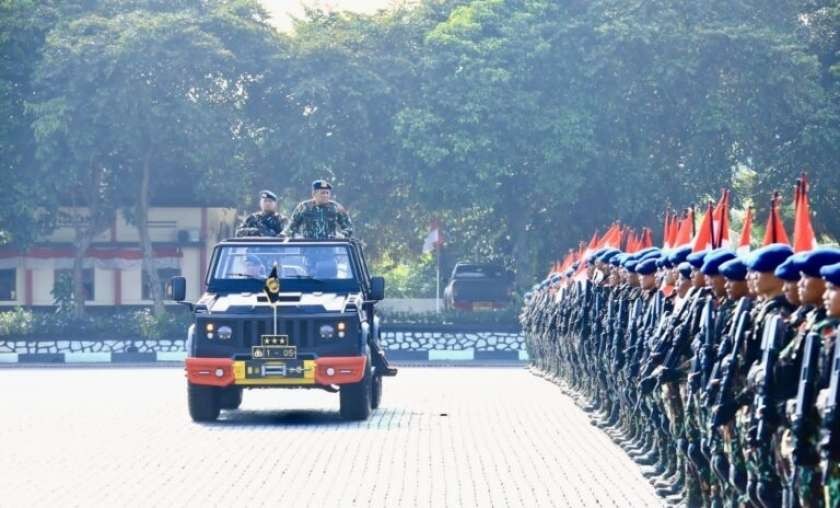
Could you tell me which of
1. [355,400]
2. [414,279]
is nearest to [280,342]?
[355,400]

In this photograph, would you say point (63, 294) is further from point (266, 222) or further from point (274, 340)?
point (274, 340)

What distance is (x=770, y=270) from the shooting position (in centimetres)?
1141

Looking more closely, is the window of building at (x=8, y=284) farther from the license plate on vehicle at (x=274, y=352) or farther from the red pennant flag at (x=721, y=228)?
the red pennant flag at (x=721, y=228)

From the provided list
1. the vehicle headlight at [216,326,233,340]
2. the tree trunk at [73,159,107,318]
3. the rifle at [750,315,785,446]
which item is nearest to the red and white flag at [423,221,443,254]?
the tree trunk at [73,159,107,318]

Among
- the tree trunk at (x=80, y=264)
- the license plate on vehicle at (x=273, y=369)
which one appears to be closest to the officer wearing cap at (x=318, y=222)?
the license plate on vehicle at (x=273, y=369)

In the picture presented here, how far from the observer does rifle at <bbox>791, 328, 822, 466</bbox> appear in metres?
9.48

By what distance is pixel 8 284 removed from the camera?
6425cm

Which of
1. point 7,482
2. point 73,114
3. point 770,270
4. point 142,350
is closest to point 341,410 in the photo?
point 7,482

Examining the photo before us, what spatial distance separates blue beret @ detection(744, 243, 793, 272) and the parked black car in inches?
1730

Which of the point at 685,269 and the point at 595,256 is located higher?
the point at 595,256

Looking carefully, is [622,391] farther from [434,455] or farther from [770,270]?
[770,270]

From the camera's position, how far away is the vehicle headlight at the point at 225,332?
2169cm

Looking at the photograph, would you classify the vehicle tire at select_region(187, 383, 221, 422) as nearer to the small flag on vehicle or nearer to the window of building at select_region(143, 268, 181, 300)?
the small flag on vehicle

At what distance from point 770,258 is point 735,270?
920 millimetres
